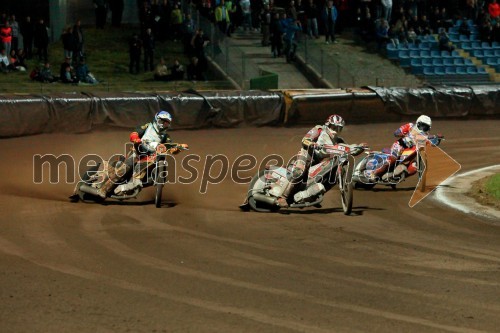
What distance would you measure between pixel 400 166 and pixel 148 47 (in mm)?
15943

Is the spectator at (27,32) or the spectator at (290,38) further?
the spectator at (290,38)

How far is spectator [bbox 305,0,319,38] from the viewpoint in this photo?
1476 inches

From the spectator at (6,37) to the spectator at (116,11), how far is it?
5.44m

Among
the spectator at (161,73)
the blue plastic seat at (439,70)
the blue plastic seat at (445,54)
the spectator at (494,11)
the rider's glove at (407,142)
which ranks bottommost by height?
the blue plastic seat at (439,70)

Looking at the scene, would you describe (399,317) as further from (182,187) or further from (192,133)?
(192,133)

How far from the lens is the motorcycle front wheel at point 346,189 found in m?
15.8

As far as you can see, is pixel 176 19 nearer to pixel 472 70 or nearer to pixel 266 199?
pixel 472 70

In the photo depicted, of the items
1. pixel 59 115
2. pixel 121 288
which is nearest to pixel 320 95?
pixel 59 115

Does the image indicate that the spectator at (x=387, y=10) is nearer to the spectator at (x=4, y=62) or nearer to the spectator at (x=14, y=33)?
the spectator at (x=14, y=33)

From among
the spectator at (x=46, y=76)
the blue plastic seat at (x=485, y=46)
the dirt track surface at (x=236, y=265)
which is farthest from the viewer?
the blue plastic seat at (x=485, y=46)

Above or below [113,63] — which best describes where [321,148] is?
above

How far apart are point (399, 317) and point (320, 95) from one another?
1968 cm

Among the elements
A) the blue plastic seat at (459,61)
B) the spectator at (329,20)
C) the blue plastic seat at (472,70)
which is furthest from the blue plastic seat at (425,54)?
the spectator at (329,20)

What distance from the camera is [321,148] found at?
640 inches
